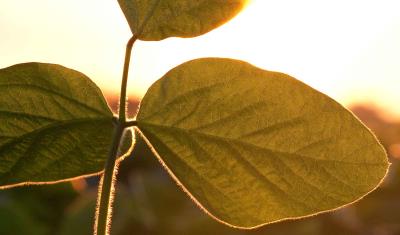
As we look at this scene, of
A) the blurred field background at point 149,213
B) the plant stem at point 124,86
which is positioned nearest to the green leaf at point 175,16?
the plant stem at point 124,86

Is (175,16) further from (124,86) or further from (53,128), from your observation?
(53,128)

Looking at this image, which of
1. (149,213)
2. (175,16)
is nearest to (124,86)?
(175,16)

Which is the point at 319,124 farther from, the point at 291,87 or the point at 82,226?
the point at 82,226

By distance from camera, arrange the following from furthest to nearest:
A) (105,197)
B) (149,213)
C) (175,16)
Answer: (149,213), (175,16), (105,197)

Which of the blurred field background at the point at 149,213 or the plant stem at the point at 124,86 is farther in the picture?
the blurred field background at the point at 149,213

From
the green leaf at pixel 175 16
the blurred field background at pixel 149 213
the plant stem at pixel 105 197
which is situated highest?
the green leaf at pixel 175 16

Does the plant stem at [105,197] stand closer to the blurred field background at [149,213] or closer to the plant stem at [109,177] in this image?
the plant stem at [109,177]

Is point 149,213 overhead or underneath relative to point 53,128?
underneath
